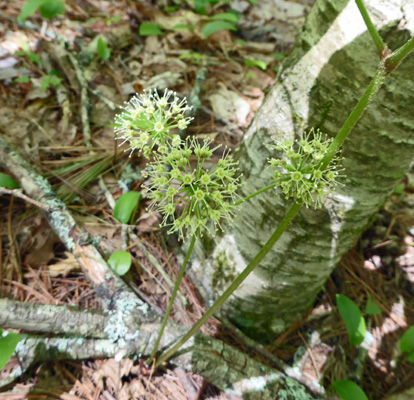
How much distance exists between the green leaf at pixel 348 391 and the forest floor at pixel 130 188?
18 centimetres

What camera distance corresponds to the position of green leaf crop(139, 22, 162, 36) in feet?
10.5

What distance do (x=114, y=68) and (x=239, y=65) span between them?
128 cm

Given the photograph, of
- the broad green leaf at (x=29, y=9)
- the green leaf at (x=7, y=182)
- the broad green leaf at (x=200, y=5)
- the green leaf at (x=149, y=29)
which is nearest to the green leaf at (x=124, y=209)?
the green leaf at (x=7, y=182)

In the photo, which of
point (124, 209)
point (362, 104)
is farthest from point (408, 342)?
point (124, 209)

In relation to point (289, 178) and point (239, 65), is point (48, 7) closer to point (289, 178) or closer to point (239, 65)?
point (239, 65)

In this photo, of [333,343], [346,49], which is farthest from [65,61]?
[333,343]

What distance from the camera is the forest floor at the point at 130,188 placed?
185cm

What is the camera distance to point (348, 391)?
5.53 ft

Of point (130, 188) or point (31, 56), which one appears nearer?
point (130, 188)

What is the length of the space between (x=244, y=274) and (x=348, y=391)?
108 cm

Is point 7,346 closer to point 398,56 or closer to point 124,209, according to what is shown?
point 124,209

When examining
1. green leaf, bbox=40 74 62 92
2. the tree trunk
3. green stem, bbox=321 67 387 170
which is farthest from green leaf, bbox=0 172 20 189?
green stem, bbox=321 67 387 170

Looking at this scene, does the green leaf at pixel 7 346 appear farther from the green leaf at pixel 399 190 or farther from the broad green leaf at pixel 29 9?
the green leaf at pixel 399 190

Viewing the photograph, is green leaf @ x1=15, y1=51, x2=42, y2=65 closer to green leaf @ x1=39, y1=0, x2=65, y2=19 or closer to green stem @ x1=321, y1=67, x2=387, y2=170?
green leaf @ x1=39, y1=0, x2=65, y2=19
